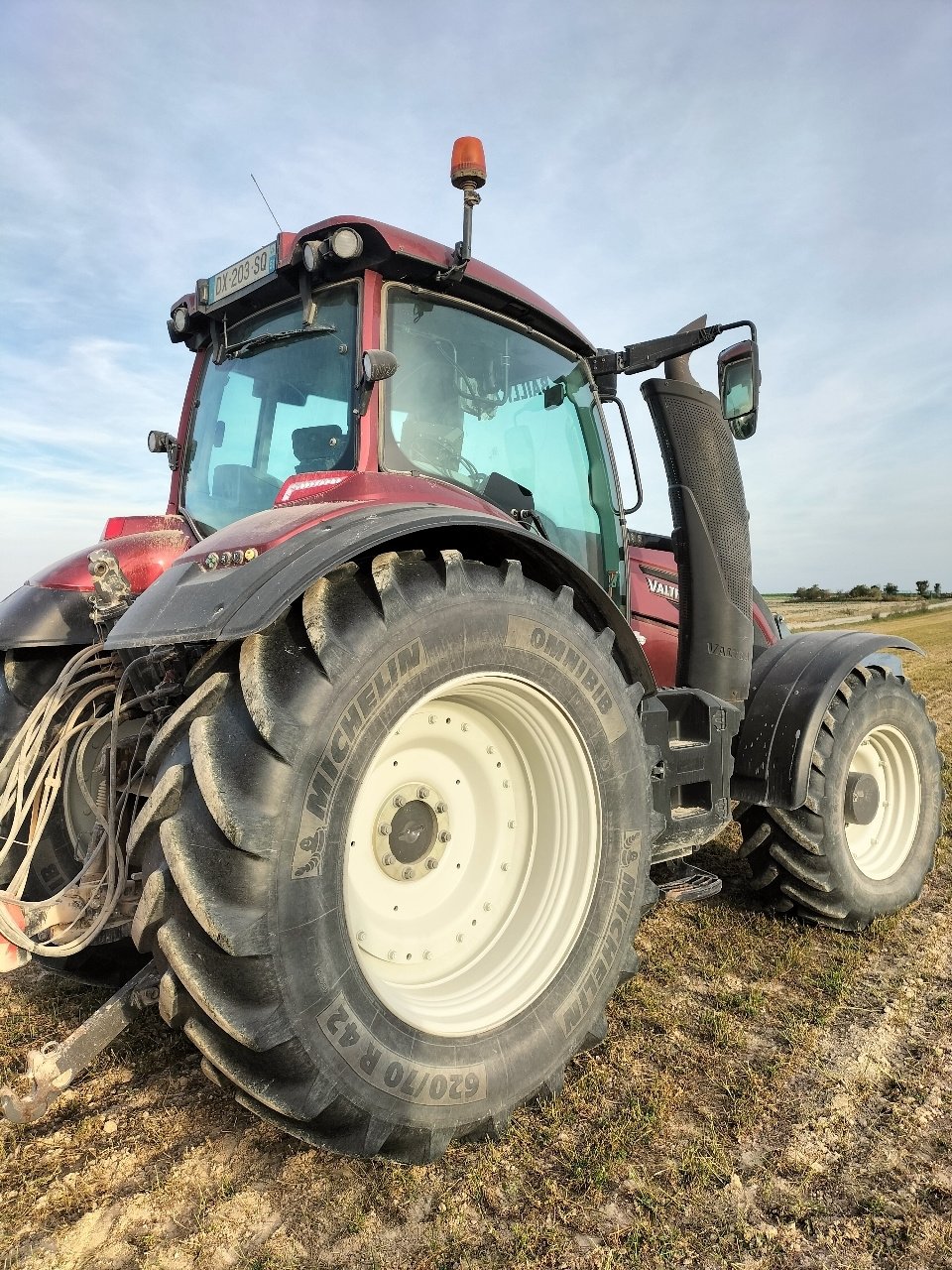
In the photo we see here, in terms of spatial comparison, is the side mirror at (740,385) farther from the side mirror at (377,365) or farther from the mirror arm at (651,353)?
the side mirror at (377,365)

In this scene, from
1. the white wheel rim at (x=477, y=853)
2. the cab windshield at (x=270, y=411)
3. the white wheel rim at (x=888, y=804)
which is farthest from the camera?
the white wheel rim at (x=888, y=804)

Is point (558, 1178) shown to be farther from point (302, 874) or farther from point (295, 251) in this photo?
point (295, 251)

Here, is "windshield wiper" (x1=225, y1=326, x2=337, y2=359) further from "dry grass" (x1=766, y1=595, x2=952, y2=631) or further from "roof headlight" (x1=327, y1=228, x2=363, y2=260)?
"dry grass" (x1=766, y1=595, x2=952, y2=631)

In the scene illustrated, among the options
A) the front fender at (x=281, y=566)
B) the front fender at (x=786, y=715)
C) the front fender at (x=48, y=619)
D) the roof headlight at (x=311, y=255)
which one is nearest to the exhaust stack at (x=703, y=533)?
the front fender at (x=786, y=715)

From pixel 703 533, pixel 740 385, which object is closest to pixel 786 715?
pixel 703 533

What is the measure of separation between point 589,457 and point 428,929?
6.85 feet

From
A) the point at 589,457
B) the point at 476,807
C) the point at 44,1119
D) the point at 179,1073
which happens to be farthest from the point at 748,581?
the point at 44,1119

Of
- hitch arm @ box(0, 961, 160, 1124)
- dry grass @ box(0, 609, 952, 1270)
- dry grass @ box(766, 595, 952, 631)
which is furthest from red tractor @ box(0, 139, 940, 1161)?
dry grass @ box(766, 595, 952, 631)

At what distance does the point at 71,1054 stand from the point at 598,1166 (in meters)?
1.22

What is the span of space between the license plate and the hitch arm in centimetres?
210

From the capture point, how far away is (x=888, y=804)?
3.96 m

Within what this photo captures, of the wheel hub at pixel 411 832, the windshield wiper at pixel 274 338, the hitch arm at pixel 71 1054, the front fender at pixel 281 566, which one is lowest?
the hitch arm at pixel 71 1054

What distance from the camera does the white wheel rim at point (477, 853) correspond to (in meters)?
2.12

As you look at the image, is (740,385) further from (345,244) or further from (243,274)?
(243,274)
